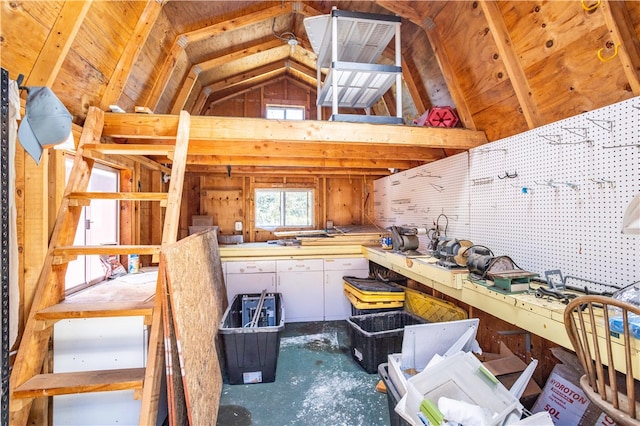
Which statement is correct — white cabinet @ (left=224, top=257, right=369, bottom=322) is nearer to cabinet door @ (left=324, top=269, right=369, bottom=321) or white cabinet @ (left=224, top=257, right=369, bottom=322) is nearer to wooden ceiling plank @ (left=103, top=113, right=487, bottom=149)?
cabinet door @ (left=324, top=269, right=369, bottom=321)

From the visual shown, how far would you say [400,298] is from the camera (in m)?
3.28

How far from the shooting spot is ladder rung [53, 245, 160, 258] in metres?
1.54

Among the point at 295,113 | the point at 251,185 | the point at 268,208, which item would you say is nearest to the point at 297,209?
the point at 268,208

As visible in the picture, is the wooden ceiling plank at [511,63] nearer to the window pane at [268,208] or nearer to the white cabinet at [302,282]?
the white cabinet at [302,282]

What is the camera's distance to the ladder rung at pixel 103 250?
5.05 feet

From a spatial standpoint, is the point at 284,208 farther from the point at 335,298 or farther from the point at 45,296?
the point at 45,296

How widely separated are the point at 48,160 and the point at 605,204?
3.29m

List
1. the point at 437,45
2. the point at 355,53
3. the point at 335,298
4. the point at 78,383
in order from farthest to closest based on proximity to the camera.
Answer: the point at 335,298, the point at 355,53, the point at 437,45, the point at 78,383

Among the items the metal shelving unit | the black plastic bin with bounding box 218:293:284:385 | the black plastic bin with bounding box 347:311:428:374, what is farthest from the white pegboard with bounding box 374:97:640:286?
the black plastic bin with bounding box 218:293:284:385

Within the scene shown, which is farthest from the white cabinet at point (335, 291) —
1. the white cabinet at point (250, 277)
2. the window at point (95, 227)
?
the window at point (95, 227)

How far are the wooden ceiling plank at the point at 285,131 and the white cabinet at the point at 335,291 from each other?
6.20 feet

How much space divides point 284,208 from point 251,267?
1662 millimetres

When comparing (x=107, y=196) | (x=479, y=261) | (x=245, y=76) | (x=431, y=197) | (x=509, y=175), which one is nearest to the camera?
(x=107, y=196)

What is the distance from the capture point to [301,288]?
3.75 meters
